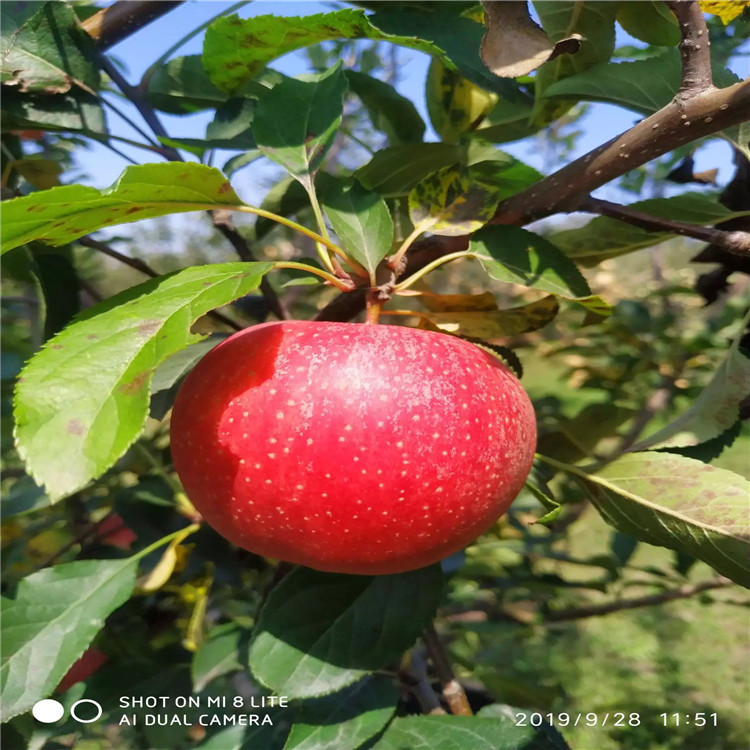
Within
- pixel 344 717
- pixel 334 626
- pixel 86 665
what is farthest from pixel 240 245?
pixel 86 665

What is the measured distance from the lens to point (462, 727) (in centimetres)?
73

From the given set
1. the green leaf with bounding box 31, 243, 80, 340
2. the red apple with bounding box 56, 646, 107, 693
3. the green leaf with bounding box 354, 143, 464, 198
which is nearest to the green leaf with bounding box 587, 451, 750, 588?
the green leaf with bounding box 354, 143, 464, 198

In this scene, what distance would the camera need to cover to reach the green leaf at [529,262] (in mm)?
641

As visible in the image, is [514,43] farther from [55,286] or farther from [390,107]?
[55,286]

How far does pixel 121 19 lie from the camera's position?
2.59 feet

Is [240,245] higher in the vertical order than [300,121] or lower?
lower

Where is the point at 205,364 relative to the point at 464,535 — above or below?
above

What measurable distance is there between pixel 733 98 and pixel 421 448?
1.25 feet

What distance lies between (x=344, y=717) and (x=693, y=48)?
0.75m

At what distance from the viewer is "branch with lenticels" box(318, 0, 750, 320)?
55cm

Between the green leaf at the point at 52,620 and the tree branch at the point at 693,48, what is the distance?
2.62 ft

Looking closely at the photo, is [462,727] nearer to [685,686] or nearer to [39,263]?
[39,263]

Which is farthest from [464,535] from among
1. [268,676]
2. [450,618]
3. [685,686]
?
[685,686]

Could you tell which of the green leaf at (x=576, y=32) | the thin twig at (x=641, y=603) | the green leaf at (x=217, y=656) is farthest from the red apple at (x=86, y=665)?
the green leaf at (x=576, y=32)
